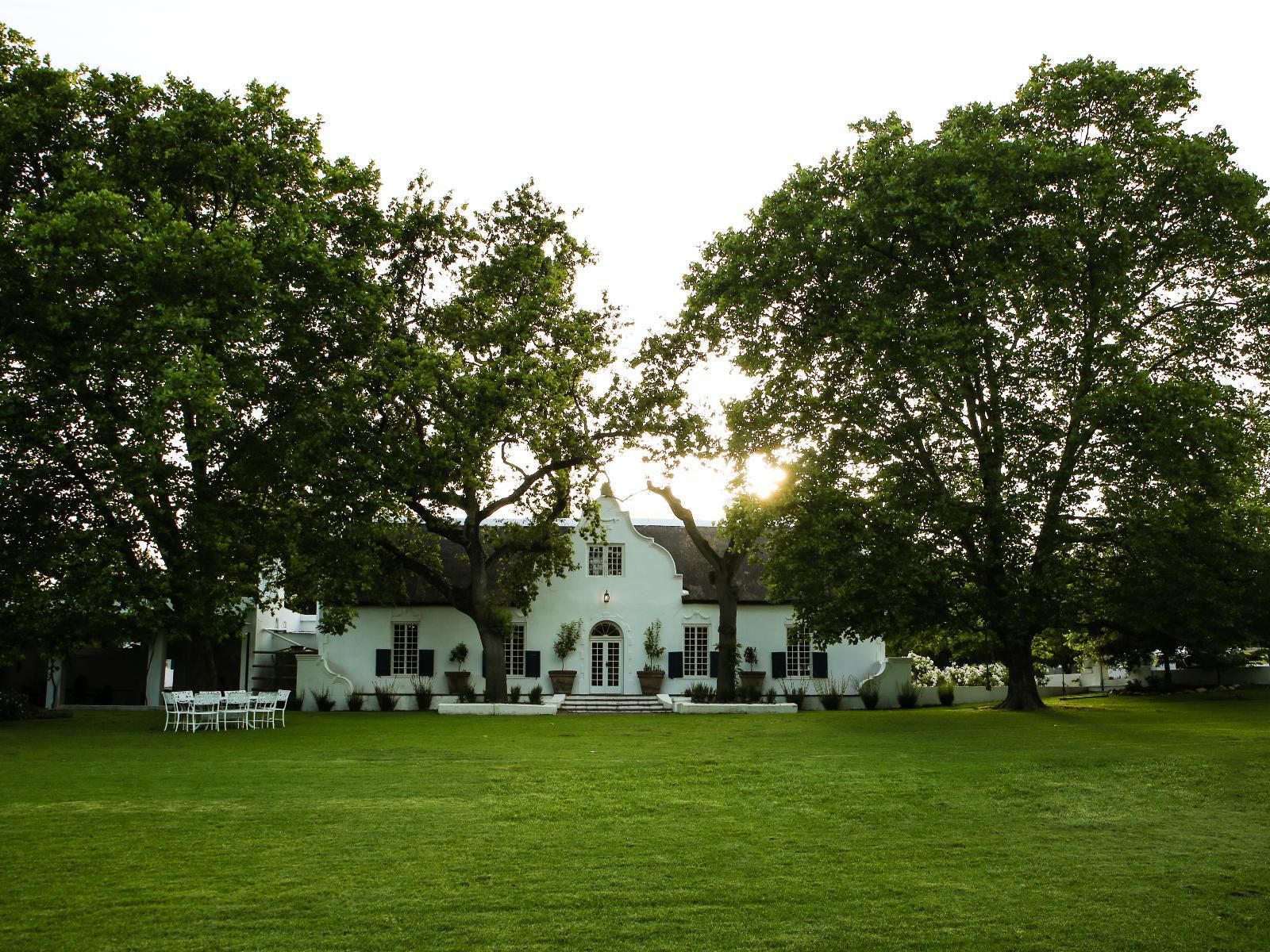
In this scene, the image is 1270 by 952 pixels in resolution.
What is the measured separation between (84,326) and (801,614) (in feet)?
56.2

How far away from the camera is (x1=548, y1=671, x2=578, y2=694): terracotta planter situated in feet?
111

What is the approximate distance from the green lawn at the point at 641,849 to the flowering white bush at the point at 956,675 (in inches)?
800

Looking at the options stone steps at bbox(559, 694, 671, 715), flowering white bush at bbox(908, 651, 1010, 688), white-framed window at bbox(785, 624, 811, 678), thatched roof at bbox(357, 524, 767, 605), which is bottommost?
stone steps at bbox(559, 694, 671, 715)

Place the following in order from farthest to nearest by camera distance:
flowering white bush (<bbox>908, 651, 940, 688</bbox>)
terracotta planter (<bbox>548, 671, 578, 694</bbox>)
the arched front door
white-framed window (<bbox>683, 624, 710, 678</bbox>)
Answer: flowering white bush (<bbox>908, 651, 940, 688</bbox>)
white-framed window (<bbox>683, 624, 710, 678</bbox>)
the arched front door
terracotta planter (<bbox>548, 671, 578, 694</bbox>)

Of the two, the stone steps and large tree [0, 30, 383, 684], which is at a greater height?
large tree [0, 30, 383, 684]

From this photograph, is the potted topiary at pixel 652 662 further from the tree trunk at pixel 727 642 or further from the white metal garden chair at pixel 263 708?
the white metal garden chair at pixel 263 708

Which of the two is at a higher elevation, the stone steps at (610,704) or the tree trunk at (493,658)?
the tree trunk at (493,658)

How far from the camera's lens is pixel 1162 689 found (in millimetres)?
41094

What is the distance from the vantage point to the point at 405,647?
34250 millimetres

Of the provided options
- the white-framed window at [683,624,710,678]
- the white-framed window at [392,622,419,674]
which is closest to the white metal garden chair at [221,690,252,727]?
the white-framed window at [392,622,419,674]

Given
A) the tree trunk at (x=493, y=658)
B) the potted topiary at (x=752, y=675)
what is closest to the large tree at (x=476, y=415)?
the tree trunk at (x=493, y=658)

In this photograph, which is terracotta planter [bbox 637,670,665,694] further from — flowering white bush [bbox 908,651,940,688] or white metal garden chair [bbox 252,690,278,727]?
white metal garden chair [bbox 252,690,278,727]

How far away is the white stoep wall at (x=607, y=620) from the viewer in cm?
3381

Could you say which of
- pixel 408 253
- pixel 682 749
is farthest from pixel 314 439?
pixel 682 749
